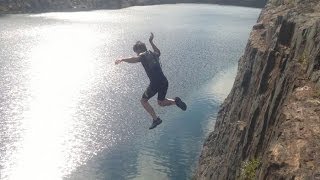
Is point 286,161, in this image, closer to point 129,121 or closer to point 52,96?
point 129,121

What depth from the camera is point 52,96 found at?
62.8 meters

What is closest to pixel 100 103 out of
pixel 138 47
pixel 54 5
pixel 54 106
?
pixel 54 106

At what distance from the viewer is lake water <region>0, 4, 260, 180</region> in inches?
1706

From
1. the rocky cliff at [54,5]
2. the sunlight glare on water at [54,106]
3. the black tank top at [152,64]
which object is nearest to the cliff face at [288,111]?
the black tank top at [152,64]

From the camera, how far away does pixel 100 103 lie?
58188mm

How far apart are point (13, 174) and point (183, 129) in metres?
21.5

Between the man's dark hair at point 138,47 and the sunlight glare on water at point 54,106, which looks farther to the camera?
the sunlight glare on water at point 54,106

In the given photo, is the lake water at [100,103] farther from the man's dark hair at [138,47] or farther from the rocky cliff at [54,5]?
the rocky cliff at [54,5]

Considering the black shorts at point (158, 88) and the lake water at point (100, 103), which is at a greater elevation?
the black shorts at point (158, 88)

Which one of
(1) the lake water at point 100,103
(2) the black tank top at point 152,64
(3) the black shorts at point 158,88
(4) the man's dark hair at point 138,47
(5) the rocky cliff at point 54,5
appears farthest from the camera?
(5) the rocky cliff at point 54,5

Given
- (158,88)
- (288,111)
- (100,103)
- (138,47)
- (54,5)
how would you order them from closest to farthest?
(288,111), (138,47), (158,88), (100,103), (54,5)

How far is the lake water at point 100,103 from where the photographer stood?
43344 millimetres

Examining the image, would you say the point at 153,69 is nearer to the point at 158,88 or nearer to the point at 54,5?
the point at 158,88

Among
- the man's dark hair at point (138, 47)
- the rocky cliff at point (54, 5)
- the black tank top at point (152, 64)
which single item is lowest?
the rocky cliff at point (54, 5)
